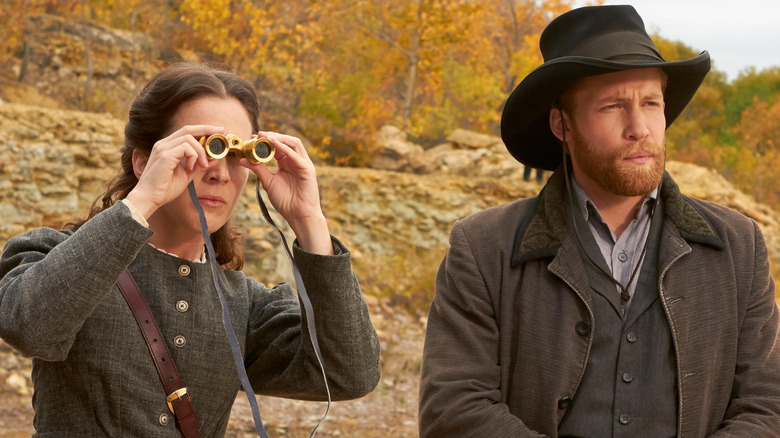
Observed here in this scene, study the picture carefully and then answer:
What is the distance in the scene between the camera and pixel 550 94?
292 centimetres

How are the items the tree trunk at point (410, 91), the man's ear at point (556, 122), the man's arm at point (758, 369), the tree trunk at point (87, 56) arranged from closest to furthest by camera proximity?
the man's arm at point (758, 369) → the man's ear at point (556, 122) → the tree trunk at point (87, 56) → the tree trunk at point (410, 91)

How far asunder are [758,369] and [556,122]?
1.14m

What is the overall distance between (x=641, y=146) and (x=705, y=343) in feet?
2.33

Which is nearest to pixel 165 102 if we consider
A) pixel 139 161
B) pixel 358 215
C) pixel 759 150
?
pixel 139 161

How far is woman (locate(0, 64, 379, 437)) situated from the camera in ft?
6.38

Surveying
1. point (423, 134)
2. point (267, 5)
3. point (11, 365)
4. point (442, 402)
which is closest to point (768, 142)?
point (423, 134)

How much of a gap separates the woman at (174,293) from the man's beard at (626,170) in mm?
1006

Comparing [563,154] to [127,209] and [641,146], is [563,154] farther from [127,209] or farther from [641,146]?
[127,209]

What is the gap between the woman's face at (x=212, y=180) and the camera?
7.41 ft

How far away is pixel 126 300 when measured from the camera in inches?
88.0

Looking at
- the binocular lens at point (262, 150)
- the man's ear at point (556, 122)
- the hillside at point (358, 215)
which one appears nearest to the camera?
the binocular lens at point (262, 150)

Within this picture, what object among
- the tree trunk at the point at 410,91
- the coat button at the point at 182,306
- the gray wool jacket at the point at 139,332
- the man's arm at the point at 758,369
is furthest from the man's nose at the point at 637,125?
the tree trunk at the point at 410,91

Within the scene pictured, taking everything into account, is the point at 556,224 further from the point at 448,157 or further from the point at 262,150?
the point at 448,157

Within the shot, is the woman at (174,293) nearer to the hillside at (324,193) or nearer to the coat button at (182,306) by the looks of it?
the coat button at (182,306)
